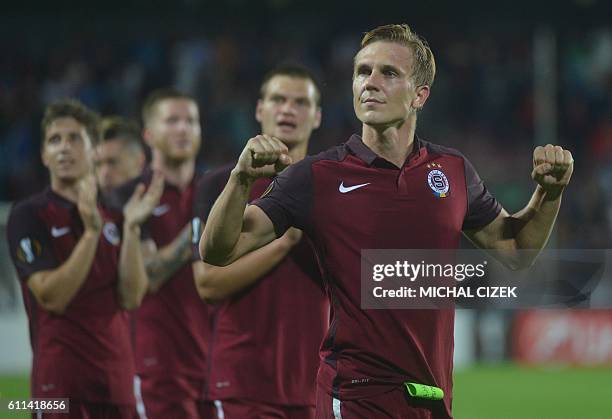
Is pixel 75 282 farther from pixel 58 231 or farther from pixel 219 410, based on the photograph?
pixel 219 410

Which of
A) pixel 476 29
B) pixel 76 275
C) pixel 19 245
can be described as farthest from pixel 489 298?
pixel 476 29

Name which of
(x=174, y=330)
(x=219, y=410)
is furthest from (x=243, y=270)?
(x=174, y=330)

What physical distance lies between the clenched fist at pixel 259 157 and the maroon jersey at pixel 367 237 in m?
0.19

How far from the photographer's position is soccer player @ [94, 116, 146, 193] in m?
7.94

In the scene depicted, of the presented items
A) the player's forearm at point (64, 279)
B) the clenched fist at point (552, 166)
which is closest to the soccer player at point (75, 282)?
the player's forearm at point (64, 279)

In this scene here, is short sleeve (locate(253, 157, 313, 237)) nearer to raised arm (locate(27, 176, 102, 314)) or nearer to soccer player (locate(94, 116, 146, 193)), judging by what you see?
raised arm (locate(27, 176, 102, 314))

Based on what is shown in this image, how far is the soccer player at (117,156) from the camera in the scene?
7938 mm

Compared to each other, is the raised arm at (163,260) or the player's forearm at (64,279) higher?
the raised arm at (163,260)

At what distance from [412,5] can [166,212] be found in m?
14.0

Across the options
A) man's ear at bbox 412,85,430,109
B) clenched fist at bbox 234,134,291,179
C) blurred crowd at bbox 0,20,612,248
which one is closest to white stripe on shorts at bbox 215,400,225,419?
clenched fist at bbox 234,134,291,179

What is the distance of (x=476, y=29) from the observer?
780 inches

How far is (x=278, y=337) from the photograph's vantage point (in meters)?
5.02

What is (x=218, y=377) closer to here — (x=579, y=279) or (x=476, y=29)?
(x=579, y=279)
